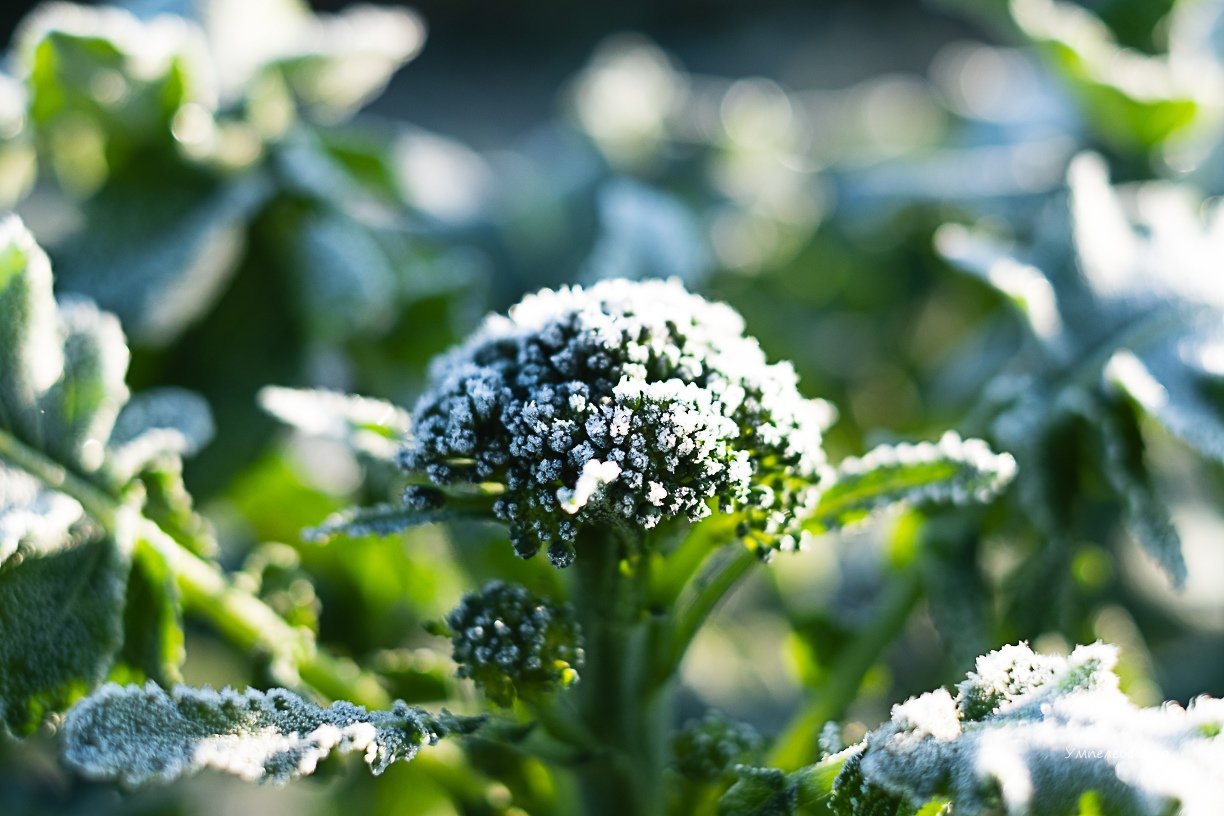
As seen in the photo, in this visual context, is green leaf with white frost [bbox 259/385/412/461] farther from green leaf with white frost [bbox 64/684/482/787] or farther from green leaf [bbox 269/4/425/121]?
green leaf [bbox 269/4/425/121]

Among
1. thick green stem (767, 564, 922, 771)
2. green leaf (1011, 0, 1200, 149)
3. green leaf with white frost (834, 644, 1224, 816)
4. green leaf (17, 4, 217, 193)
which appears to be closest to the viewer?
green leaf with white frost (834, 644, 1224, 816)

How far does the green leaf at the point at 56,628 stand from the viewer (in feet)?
1.69

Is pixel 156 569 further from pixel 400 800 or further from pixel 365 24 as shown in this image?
pixel 365 24

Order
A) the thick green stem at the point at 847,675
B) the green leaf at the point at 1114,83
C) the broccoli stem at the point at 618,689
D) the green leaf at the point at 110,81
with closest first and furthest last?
the broccoli stem at the point at 618,689 < the thick green stem at the point at 847,675 < the green leaf at the point at 110,81 < the green leaf at the point at 1114,83

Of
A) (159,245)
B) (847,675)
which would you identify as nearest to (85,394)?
(159,245)

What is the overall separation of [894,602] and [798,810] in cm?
22

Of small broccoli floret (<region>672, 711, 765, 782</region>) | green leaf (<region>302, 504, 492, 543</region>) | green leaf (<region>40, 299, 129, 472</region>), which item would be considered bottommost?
small broccoli floret (<region>672, 711, 765, 782</region>)

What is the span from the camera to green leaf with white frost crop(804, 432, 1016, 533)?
502 millimetres

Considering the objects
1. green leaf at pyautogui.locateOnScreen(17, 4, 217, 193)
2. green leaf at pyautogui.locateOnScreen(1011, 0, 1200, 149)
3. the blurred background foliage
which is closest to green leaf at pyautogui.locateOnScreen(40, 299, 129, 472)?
the blurred background foliage

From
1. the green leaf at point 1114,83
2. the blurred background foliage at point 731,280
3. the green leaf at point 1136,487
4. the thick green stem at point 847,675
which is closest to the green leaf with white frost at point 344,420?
the blurred background foliage at point 731,280

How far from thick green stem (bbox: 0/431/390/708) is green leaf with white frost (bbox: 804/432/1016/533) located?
25cm

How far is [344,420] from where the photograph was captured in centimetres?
56

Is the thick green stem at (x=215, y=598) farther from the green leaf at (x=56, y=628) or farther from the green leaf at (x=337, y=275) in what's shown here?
the green leaf at (x=337, y=275)

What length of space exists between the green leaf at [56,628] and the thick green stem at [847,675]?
1.05 feet
